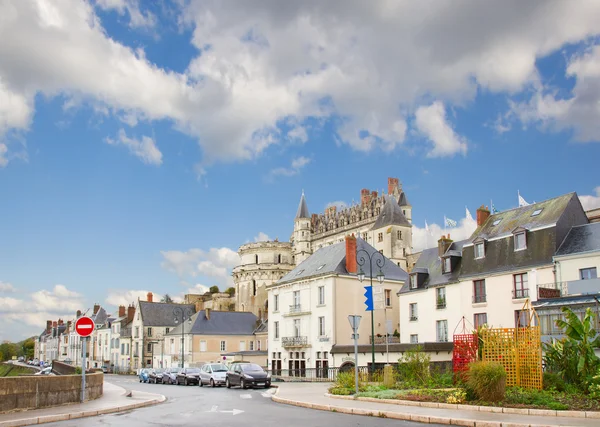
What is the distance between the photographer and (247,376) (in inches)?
1193

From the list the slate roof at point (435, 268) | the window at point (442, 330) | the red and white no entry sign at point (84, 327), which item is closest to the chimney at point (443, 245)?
the slate roof at point (435, 268)

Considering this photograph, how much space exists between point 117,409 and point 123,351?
220 ft

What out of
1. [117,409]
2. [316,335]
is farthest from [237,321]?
[117,409]

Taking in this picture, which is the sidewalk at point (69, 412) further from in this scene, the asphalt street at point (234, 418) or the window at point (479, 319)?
the window at point (479, 319)

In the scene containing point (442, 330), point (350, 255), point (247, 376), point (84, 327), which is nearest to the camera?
point (84, 327)

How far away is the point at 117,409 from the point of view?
18.3 meters

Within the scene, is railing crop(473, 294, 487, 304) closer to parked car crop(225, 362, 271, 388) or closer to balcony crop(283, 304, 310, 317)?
parked car crop(225, 362, 271, 388)

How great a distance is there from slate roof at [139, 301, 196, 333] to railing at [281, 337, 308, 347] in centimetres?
3052

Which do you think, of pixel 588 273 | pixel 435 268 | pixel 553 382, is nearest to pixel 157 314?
pixel 435 268

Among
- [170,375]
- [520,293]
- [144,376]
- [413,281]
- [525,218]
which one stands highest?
[525,218]

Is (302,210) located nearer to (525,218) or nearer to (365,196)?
(365,196)

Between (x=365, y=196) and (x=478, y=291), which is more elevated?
(x=365, y=196)

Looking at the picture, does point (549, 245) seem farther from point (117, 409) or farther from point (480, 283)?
point (117, 409)

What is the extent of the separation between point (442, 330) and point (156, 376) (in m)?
20.4
